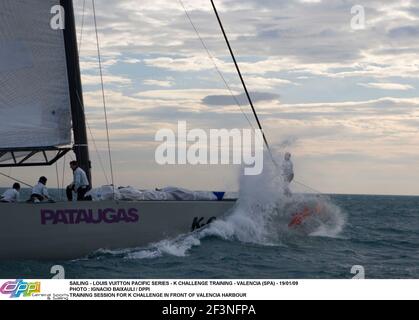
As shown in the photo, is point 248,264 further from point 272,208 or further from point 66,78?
point 66,78

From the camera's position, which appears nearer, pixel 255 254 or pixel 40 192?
pixel 40 192

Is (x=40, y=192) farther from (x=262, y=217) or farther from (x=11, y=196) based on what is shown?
(x=262, y=217)

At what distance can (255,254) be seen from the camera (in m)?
13.6

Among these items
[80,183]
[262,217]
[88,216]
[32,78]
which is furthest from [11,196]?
[262,217]

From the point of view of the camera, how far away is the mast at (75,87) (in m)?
13.5

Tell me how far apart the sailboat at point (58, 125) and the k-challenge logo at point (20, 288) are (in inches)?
218

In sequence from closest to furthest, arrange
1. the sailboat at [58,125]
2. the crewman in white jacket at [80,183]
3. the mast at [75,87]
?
1. the sailboat at [58,125]
2. the crewman in white jacket at [80,183]
3. the mast at [75,87]

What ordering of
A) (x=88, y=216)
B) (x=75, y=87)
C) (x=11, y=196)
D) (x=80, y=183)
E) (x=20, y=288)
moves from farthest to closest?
1. (x=75, y=87)
2. (x=80, y=183)
3. (x=11, y=196)
4. (x=88, y=216)
5. (x=20, y=288)

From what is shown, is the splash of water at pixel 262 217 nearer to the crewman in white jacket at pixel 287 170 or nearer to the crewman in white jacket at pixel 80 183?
the crewman in white jacket at pixel 287 170

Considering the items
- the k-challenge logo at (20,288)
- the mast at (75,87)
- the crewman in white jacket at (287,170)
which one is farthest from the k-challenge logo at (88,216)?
the k-challenge logo at (20,288)

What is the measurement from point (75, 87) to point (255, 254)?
5.09 meters

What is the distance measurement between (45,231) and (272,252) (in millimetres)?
4726

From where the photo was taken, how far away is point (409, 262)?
46.1ft

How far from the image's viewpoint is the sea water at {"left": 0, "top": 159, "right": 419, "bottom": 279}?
11.5 m
